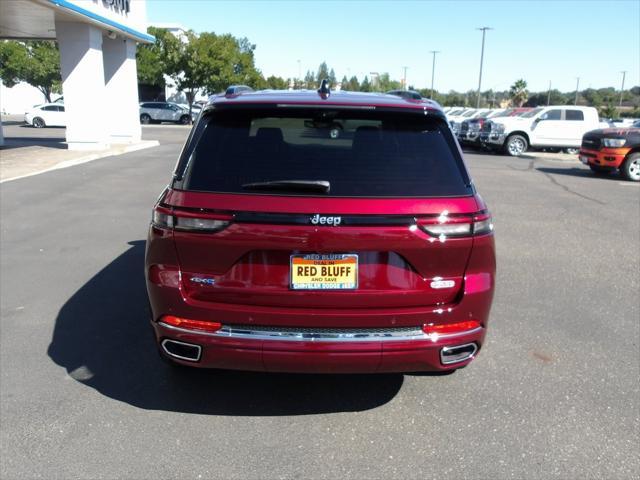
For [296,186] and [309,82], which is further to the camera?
[309,82]

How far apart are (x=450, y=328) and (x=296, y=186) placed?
43.8 inches

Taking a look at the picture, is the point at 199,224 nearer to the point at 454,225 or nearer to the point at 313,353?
the point at 313,353

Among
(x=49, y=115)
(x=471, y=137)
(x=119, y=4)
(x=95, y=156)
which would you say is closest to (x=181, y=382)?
(x=95, y=156)

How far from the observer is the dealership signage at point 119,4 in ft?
59.1

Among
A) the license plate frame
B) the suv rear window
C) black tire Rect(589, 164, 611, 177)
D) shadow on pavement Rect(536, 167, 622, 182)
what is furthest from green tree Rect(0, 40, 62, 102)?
the license plate frame

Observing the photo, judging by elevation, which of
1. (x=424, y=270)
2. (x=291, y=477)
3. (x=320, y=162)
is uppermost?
(x=320, y=162)

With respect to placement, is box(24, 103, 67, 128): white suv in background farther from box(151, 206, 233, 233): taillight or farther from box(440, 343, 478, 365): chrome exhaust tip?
box(440, 343, 478, 365): chrome exhaust tip

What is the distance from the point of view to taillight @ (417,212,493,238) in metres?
2.76

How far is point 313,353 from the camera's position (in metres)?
2.77

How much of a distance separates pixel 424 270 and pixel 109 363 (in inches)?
92.7

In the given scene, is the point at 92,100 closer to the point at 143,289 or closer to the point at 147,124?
the point at 143,289

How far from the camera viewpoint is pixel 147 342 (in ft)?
13.6

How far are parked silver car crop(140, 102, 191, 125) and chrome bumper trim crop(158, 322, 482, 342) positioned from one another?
39.7 metres

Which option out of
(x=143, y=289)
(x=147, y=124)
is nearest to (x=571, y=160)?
(x=143, y=289)
